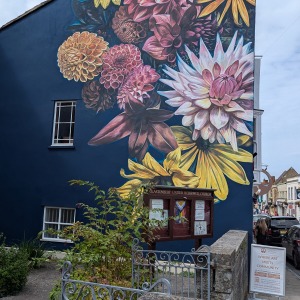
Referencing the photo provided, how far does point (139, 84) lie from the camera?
12234 mm

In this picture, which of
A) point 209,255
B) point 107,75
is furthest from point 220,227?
point 209,255

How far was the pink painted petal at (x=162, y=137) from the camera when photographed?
11.7 m

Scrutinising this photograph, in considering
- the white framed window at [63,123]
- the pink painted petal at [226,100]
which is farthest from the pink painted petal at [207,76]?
the white framed window at [63,123]

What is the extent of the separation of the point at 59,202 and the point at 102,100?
3.59m

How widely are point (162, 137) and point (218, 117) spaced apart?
1.78 m

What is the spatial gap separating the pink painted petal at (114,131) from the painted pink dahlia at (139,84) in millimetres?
452

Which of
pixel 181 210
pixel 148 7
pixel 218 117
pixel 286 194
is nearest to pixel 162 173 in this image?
pixel 218 117

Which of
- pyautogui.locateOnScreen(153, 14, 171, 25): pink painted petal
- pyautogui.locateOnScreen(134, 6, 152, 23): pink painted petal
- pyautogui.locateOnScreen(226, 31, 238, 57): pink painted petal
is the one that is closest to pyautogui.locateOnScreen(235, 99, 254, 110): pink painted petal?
pyautogui.locateOnScreen(226, 31, 238, 57): pink painted petal

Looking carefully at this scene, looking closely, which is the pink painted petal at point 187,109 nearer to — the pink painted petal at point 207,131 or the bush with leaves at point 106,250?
the pink painted petal at point 207,131

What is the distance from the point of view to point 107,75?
12.6 metres

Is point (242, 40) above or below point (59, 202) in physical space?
above

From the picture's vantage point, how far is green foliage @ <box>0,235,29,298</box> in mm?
7234

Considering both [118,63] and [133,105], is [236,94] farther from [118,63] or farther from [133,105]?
[118,63]

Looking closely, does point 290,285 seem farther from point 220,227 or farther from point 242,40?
point 242,40
